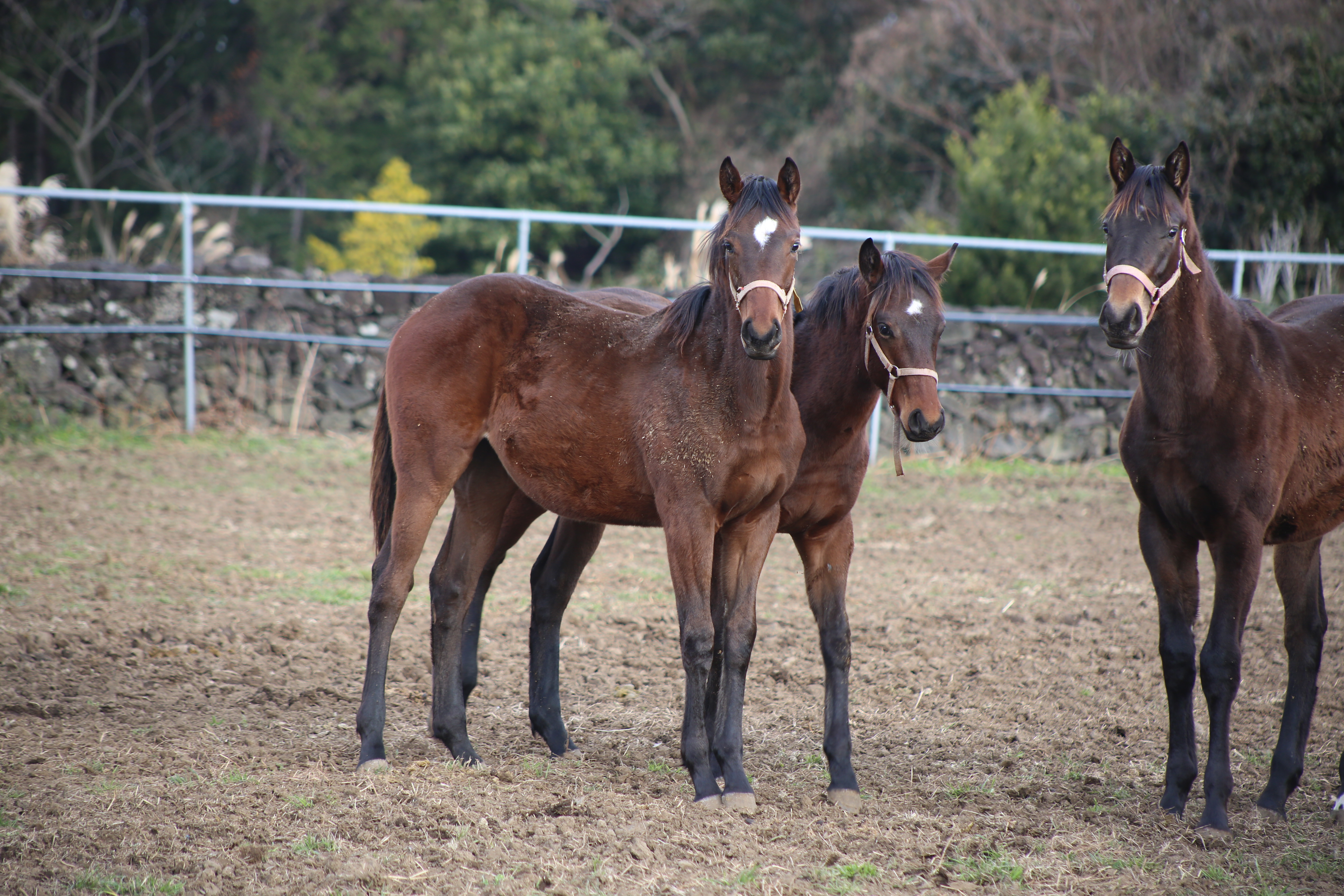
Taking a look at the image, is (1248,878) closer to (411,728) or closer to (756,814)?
(756,814)

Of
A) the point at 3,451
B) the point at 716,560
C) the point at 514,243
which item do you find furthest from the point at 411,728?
the point at 514,243

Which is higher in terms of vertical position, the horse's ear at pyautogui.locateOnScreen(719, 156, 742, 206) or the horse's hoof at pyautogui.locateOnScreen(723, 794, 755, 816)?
the horse's ear at pyautogui.locateOnScreen(719, 156, 742, 206)

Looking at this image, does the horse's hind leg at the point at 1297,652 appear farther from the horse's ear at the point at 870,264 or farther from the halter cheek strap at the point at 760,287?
the halter cheek strap at the point at 760,287

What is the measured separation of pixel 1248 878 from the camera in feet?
9.52

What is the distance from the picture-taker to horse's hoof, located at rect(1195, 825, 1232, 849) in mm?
3131

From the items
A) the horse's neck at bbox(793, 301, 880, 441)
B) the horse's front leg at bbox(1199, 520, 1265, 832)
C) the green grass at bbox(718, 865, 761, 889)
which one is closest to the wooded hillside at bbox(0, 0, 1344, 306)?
the horse's neck at bbox(793, 301, 880, 441)

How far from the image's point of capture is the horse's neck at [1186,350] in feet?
10.9

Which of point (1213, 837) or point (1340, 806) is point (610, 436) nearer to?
point (1213, 837)

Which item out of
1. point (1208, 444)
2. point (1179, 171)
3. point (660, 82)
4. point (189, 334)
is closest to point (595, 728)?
point (1208, 444)

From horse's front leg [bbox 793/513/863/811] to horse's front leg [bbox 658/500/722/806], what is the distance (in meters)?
0.41

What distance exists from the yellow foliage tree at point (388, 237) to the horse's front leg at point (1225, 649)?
596 inches

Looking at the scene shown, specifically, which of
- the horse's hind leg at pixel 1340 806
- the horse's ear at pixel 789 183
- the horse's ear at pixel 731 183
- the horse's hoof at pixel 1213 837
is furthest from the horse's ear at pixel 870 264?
the horse's hind leg at pixel 1340 806

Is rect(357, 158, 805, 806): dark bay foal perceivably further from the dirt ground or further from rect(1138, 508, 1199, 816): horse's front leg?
rect(1138, 508, 1199, 816): horse's front leg

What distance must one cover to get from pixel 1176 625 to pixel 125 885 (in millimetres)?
3203
